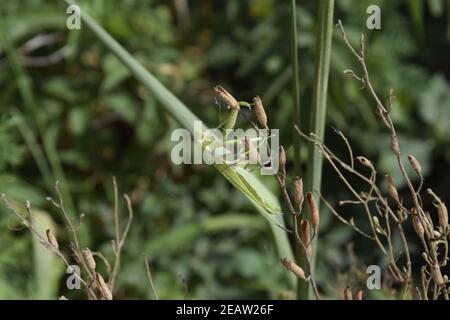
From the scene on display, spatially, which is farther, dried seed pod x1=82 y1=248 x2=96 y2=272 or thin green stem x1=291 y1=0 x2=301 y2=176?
thin green stem x1=291 y1=0 x2=301 y2=176

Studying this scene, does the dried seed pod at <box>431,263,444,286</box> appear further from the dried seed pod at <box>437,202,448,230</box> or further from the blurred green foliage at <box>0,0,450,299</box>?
the blurred green foliage at <box>0,0,450,299</box>

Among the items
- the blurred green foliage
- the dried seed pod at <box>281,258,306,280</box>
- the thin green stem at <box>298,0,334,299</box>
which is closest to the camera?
the dried seed pod at <box>281,258,306,280</box>

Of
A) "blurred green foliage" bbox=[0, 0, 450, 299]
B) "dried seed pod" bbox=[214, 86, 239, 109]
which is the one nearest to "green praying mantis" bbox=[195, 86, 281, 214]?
"dried seed pod" bbox=[214, 86, 239, 109]

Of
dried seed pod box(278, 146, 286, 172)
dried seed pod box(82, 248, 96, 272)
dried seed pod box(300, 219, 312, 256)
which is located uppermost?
dried seed pod box(278, 146, 286, 172)

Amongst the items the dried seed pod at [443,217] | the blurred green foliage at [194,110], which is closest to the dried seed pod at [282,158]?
the dried seed pod at [443,217]

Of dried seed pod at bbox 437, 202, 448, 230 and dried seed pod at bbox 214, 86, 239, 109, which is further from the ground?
dried seed pod at bbox 214, 86, 239, 109

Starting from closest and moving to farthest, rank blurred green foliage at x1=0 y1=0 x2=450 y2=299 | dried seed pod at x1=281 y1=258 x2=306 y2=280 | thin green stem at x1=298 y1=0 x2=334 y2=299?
1. dried seed pod at x1=281 y1=258 x2=306 y2=280
2. thin green stem at x1=298 y1=0 x2=334 y2=299
3. blurred green foliage at x1=0 y1=0 x2=450 y2=299

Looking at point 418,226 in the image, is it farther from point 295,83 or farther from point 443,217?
point 295,83

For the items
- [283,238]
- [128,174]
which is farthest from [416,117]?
[283,238]
